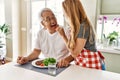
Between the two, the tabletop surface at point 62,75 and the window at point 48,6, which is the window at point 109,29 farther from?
the tabletop surface at point 62,75

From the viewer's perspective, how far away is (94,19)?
2.88m

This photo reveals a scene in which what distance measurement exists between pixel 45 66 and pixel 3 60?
327cm

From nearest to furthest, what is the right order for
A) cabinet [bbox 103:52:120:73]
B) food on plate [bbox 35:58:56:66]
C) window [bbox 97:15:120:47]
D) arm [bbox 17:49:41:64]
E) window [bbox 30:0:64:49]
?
food on plate [bbox 35:58:56:66], arm [bbox 17:49:41:64], cabinet [bbox 103:52:120:73], window [bbox 97:15:120:47], window [bbox 30:0:64:49]

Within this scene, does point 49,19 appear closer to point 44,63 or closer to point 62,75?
point 44,63

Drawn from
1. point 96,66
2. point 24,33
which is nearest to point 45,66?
point 96,66

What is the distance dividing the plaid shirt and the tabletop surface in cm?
10

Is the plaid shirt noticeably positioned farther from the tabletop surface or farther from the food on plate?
the food on plate

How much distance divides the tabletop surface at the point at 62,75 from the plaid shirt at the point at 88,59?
10cm

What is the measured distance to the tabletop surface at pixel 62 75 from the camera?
1.12 meters

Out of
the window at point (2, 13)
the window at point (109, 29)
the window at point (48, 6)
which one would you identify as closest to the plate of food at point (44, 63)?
the window at point (109, 29)

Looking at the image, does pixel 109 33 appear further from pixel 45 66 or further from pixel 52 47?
pixel 45 66

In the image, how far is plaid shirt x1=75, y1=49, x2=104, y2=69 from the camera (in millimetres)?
1401

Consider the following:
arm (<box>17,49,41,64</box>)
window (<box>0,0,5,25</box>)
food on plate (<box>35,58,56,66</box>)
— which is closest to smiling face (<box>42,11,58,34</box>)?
arm (<box>17,49,41,64</box>)

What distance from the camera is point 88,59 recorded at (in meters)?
1.40
